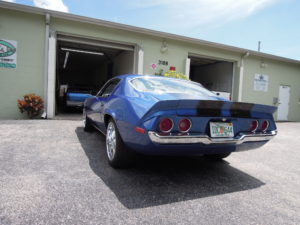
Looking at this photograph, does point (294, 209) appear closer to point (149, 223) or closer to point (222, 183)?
point (222, 183)

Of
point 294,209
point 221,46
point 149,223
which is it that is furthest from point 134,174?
point 221,46

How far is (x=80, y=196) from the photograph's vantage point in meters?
1.97

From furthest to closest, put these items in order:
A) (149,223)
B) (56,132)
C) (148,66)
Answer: (148,66) < (56,132) < (149,223)

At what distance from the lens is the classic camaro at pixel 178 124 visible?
2.00 metres

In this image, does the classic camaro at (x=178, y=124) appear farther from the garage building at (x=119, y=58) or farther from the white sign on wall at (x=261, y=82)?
the white sign on wall at (x=261, y=82)

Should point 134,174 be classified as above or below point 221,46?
below

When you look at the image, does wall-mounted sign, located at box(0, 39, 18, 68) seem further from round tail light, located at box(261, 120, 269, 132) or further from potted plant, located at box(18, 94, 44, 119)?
round tail light, located at box(261, 120, 269, 132)

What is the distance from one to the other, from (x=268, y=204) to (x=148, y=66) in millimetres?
7348

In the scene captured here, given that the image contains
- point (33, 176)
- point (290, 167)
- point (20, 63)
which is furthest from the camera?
point (20, 63)

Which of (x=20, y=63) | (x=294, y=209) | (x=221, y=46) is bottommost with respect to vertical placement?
(x=294, y=209)

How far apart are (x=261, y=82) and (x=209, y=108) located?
35.5 ft

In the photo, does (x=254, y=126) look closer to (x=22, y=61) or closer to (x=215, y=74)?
(x=22, y=61)

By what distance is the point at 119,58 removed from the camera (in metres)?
11.8

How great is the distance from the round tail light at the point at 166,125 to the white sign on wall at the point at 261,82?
10816 millimetres
